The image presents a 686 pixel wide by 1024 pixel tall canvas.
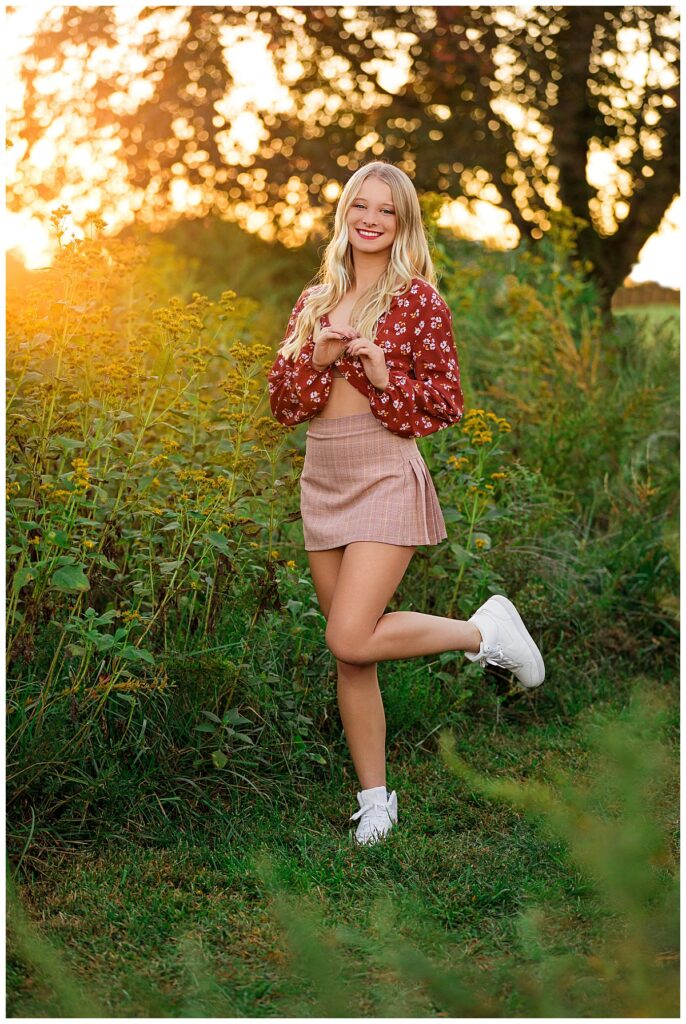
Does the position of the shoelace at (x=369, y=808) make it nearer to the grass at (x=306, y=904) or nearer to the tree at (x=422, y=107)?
the grass at (x=306, y=904)

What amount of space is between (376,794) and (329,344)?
46.2 inches

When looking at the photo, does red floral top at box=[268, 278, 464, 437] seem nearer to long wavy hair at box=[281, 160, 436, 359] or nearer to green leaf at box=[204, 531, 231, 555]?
long wavy hair at box=[281, 160, 436, 359]

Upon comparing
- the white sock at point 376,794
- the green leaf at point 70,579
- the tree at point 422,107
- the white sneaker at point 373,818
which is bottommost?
the white sneaker at point 373,818

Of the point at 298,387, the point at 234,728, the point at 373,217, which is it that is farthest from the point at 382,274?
the point at 234,728

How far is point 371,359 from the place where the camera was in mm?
2686

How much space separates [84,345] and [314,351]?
642 mm

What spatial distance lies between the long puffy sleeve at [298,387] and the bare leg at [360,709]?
38 centimetres

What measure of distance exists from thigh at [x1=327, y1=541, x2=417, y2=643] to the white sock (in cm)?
42

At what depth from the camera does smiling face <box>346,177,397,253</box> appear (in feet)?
9.53

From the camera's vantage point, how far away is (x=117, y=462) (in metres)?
2.95

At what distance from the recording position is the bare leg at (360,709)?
114 inches

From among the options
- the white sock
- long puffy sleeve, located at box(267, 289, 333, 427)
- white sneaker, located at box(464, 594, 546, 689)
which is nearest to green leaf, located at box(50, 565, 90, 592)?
long puffy sleeve, located at box(267, 289, 333, 427)

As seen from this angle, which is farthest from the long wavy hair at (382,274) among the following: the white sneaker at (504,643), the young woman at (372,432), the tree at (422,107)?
the tree at (422,107)

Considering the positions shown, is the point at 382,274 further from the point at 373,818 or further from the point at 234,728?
the point at 373,818
